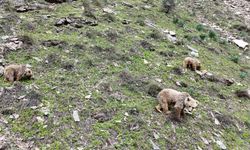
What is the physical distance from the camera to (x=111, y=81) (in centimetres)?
796

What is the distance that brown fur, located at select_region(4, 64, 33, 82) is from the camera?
7.23 metres

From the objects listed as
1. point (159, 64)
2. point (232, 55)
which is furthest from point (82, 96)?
point (232, 55)

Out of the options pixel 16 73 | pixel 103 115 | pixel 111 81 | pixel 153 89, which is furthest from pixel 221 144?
pixel 16 73

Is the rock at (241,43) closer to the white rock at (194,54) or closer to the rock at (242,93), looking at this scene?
the white rock at (194,54)

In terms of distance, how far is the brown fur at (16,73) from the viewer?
7.23m

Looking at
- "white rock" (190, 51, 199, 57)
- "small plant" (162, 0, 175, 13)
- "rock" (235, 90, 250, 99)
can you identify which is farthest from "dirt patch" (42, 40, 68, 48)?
"small plant" (162, 0, 175, 13)

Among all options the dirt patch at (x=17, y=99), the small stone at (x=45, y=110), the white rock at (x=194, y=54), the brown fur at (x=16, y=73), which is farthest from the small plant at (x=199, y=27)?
the small stone at (x=45, y=110)

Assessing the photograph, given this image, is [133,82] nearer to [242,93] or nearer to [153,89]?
[153,89]

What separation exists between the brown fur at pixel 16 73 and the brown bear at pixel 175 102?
120 inches

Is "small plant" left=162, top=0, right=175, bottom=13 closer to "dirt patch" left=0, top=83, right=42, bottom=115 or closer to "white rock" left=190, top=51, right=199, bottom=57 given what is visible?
"white rock" left=190, top=51, right=199, bottom=57

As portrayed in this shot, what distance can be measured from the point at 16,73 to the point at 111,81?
2227 millimetres

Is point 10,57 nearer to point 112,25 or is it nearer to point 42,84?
point 42,84

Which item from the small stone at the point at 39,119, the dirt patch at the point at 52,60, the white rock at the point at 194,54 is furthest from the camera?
the white rock at the point at 194,54

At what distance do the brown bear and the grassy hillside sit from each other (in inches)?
7.6
